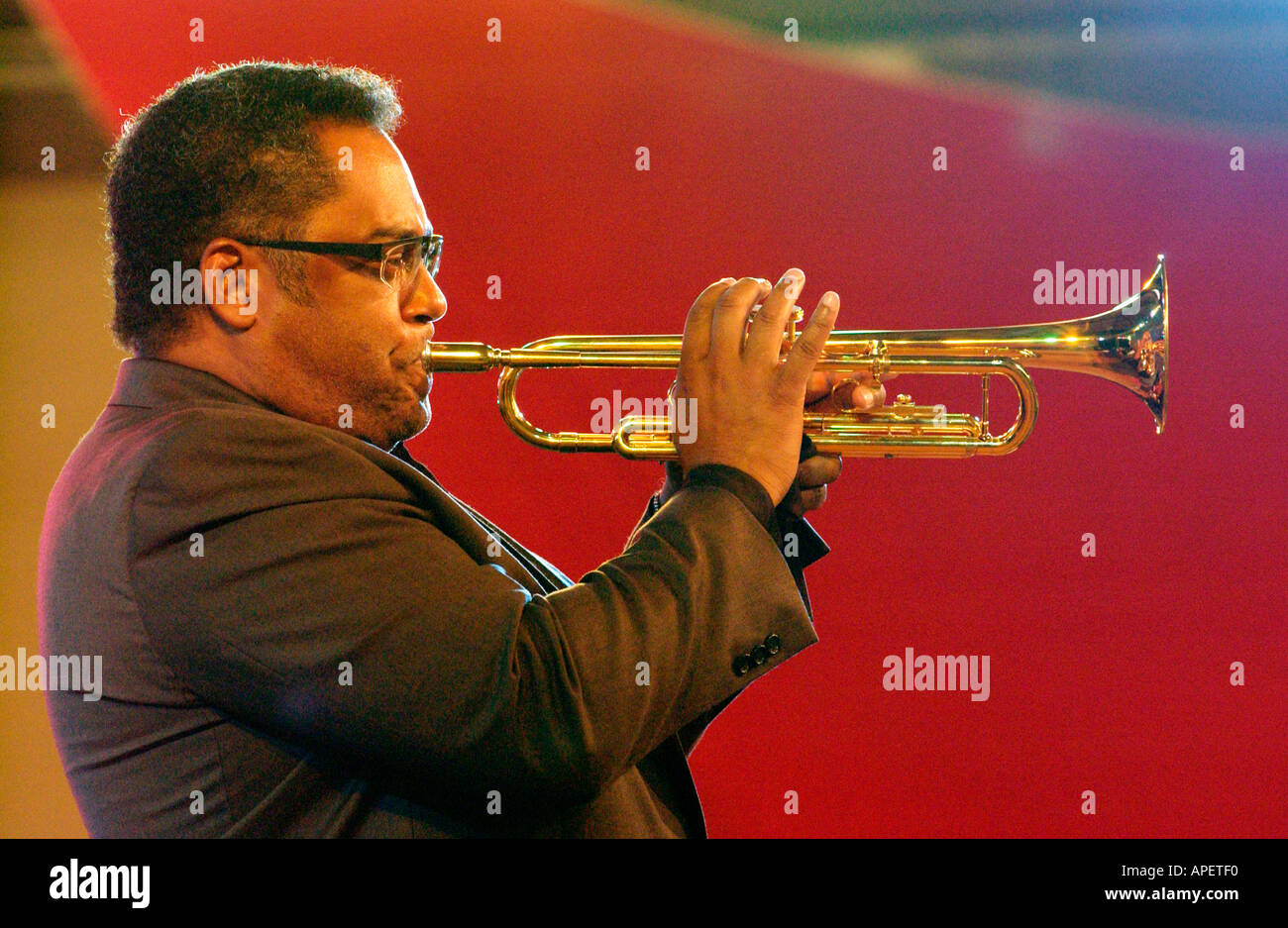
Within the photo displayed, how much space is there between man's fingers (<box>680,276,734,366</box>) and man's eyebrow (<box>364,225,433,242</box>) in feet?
1.53

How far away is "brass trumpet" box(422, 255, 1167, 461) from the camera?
1921 mm

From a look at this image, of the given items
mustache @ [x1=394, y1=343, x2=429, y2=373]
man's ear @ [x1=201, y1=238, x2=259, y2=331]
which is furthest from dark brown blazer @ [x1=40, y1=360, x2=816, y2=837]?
mustache @ [x1=394, y1=343, x2=429, y2=373]

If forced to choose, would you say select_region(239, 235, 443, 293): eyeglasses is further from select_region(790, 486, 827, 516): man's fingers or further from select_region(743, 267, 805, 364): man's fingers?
select_region(790, 486, 827, 516): man's fingers

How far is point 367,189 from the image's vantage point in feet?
5.14

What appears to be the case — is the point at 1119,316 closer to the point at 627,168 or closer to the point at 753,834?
the point at 627,168

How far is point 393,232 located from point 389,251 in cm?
3

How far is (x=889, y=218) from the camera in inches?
125

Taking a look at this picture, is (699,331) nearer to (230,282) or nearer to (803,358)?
(803,358)

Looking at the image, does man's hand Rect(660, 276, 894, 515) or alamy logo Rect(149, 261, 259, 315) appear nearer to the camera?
alamy logo Rect(149, 261, 259, 315)

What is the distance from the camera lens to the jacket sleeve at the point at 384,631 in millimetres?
1188

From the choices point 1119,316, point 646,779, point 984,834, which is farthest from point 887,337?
point 984,834

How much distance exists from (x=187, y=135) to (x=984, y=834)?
9.48ft

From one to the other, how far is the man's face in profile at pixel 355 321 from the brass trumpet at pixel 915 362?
0.75ft
